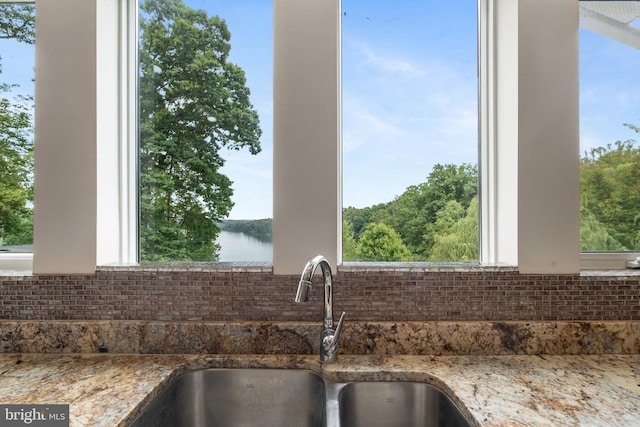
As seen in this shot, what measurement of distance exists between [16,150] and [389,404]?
1.71 meters

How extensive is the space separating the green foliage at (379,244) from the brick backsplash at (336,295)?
0.15 metres

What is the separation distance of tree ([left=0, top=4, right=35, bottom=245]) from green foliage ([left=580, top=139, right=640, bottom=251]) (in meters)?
2.21

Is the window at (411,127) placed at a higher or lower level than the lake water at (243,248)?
higher

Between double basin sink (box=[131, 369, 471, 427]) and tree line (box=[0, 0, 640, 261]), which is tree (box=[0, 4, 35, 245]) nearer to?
tree line (box=[0, 0, 640, 261])

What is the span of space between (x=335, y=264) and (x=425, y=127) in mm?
647

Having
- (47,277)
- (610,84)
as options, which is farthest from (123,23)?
(610,84)

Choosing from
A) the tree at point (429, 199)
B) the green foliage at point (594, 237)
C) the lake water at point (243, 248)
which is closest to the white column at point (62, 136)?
the lake water at point (243, 248)

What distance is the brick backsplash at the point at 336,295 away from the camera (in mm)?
1162

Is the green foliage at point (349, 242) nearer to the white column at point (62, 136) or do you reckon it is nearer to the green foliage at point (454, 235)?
the green foliage at point (454, 235)

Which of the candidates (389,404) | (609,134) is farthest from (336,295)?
(609,134)

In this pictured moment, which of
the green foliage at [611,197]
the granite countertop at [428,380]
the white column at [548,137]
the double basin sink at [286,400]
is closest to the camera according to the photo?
the granite countertop at [428,380]

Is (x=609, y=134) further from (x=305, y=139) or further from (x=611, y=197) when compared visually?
(x=305, y=139)

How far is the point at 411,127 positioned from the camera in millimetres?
1347

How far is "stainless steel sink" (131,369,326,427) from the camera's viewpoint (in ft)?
3.51
